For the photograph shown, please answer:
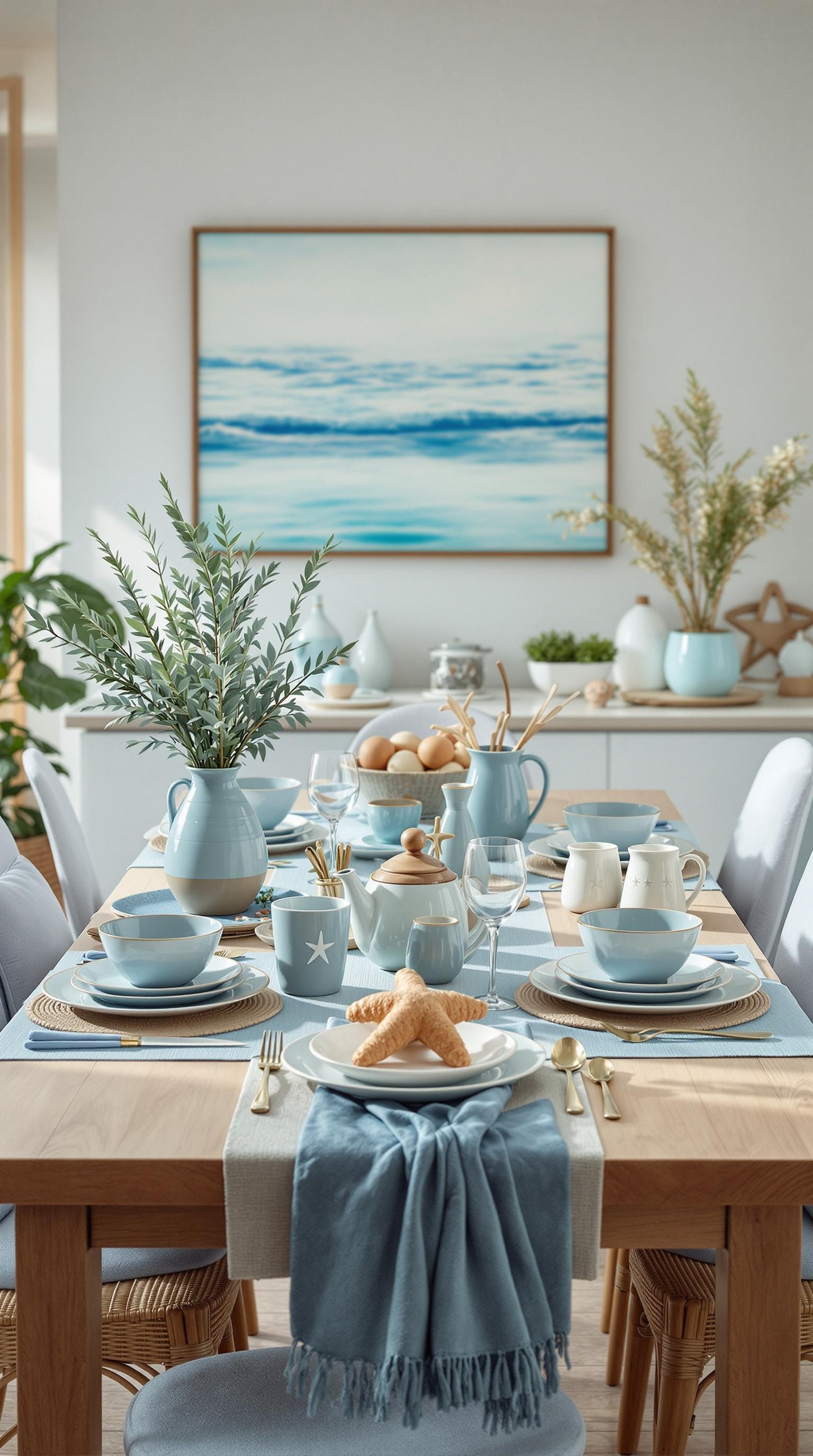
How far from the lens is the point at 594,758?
Answer: 3572 millimetres

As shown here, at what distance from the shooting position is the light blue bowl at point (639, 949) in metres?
1.36

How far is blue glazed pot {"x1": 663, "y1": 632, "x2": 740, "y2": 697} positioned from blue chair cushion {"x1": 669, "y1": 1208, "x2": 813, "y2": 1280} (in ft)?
7.78

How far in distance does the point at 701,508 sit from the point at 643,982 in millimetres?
2484

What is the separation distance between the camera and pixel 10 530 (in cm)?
487

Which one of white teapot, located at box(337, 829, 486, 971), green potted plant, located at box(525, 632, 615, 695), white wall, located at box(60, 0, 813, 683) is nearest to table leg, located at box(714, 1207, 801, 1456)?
white teapot, located at box(337, 829, 486, 971)

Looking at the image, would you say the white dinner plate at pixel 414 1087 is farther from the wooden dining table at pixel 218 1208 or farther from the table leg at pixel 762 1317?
the table leg at pixel 762 1317

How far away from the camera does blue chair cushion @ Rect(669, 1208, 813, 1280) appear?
139 cm

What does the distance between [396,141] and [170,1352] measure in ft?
11.4

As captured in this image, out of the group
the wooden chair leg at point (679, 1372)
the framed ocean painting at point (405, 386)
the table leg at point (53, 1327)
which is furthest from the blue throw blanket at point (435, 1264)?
the framed ocean painting at point (405, 386)

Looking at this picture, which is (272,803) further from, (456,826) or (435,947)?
(435,947)

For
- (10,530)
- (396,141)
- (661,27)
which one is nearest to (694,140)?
(661,27)

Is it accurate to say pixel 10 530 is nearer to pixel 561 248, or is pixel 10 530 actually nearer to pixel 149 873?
pixel 561 248

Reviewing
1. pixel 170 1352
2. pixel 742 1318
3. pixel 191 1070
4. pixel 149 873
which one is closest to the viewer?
pixel 742 1318

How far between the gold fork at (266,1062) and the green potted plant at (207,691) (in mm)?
429
